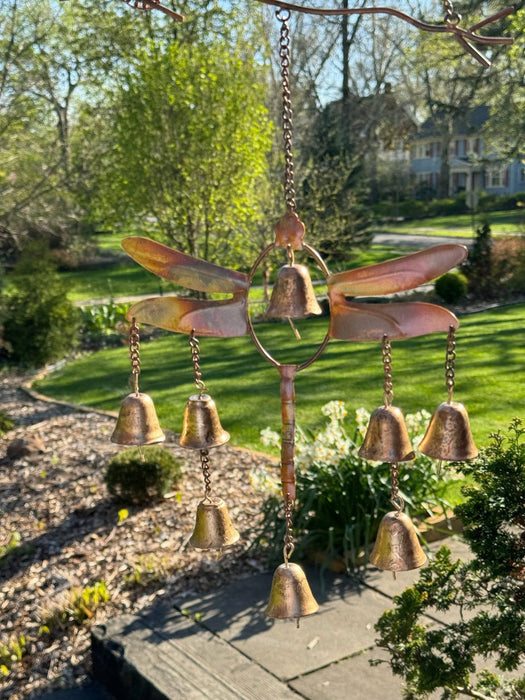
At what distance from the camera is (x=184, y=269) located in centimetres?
236

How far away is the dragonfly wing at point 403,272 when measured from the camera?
2168 mm

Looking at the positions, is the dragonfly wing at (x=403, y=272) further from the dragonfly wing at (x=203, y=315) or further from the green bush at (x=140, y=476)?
the green bush at (x=140, y=476)

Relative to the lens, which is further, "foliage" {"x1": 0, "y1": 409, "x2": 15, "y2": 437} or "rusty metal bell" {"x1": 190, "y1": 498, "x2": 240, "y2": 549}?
"foliage" {"x1": 0, "y1": 409, "x2": 15, "y2": 437}

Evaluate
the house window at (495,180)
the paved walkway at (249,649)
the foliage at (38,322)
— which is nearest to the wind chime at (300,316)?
the paved walkway at (249,649)

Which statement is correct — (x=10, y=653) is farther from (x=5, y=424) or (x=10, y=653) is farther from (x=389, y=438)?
(x=5, y=424)

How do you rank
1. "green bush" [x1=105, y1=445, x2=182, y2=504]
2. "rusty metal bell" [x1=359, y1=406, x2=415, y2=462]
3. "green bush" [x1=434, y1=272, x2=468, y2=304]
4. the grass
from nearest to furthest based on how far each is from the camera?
1. "rusty metal bell" [x1=359, y1=406, x2=415, y2=462]
2. "green bush" [x1=105, y1=445, x2=182, y2=504]
3. the grass
4. "green bush" [x1=434, y1=272, x2=468, y2=304]

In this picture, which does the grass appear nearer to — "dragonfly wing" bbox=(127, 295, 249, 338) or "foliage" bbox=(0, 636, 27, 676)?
"foliage" bbox=(0, 636, 27, 676)

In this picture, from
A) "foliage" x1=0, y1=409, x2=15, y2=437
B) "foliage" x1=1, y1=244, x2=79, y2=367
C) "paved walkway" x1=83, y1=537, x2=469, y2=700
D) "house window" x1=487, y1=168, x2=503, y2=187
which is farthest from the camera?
"house window" x1=487, y1=168, x2=503, y2=187

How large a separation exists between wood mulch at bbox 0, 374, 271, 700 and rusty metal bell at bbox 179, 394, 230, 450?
9.04 ft

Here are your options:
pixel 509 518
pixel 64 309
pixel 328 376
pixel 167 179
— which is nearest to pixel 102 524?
A: pixel 509 518

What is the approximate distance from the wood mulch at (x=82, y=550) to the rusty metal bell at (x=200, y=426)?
2.76 meters

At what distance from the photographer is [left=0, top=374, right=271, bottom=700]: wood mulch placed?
4.94 meters

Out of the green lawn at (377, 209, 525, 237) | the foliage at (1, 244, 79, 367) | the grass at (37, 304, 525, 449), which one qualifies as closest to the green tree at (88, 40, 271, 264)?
the grass at (37, 304, 525, 449)

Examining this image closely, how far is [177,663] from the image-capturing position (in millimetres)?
4270
